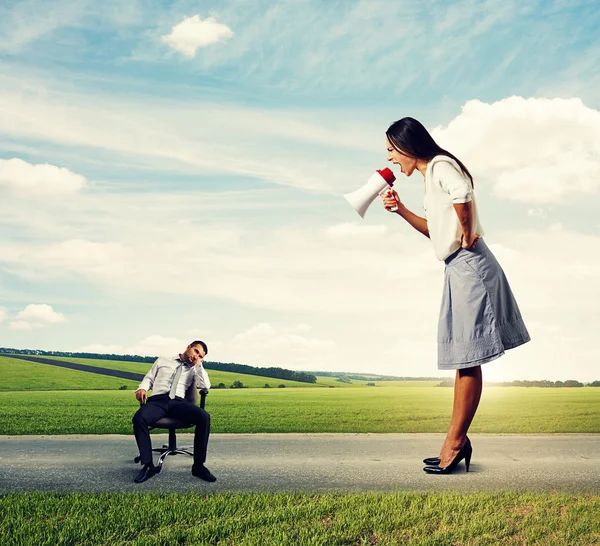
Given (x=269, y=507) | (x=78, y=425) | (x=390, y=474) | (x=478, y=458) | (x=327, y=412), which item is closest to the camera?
(x=269, y=507)

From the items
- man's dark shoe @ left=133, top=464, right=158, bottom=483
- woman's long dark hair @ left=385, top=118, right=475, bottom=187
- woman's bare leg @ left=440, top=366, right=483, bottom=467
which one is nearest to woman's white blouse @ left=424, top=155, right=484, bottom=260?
woman's long dark hair @ left=385, top=118, right=475, bottom=187

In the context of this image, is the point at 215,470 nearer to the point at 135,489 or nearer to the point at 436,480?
the point at 135,489

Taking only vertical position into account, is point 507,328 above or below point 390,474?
above

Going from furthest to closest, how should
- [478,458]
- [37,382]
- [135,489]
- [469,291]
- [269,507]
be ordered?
1. [37,382]
2. [478,458]
3. [135,489]
4. [269,507]
5. [469,291]

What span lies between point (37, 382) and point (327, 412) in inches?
1433

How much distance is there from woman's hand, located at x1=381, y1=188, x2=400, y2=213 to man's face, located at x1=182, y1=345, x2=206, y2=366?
10.5ft

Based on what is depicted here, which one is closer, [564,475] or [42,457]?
[564,475]

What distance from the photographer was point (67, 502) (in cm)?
493

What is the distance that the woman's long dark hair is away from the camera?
411cm

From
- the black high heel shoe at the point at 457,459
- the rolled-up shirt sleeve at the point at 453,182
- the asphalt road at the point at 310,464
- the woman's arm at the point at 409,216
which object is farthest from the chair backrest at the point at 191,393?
the rolled-up shirt sleeve at the point at 453,182

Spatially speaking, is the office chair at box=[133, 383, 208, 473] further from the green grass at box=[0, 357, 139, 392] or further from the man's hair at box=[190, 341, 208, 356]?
the green grass at box=[0, 357, 139, 392]

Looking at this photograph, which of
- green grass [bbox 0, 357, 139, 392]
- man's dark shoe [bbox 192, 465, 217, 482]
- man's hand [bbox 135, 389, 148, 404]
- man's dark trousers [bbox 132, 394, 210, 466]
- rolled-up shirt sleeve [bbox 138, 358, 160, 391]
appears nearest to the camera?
man's dark shoe [bbox 192, 465, 217, 482]

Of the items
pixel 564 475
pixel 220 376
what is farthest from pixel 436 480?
pixel 220 376

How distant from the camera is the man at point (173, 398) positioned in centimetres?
600
